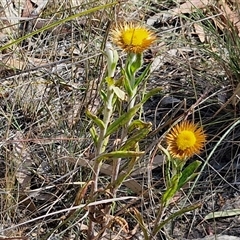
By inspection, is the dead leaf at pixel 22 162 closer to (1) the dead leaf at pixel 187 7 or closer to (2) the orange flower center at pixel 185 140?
(2) the orange flower center at pixel 185 140

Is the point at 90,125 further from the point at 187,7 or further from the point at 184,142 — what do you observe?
the point at 187,7

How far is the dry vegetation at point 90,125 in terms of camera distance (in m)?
1.58

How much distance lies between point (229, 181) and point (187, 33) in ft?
2.31

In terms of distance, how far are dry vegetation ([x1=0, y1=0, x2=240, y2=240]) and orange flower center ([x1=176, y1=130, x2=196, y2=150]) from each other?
11 centimetres

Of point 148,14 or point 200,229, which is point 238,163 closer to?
point 200,229

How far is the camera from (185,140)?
4.19ft

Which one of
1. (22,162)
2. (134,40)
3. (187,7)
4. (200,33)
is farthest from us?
(187,7)

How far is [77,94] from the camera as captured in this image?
1.99m

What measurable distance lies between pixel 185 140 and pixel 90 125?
1.76 ft

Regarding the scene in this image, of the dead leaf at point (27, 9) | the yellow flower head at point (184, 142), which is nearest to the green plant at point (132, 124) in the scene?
the yellow flower head at point (184, 142)

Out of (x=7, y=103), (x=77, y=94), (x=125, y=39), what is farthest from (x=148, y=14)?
(x=125, y=39)

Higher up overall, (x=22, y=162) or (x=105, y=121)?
(x=105, y=121)

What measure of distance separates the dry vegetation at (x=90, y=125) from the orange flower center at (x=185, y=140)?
11 cm

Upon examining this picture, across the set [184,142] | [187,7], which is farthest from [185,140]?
[187,7]
